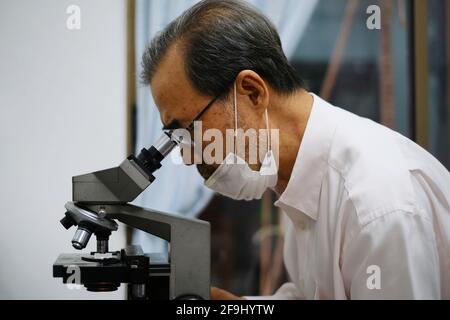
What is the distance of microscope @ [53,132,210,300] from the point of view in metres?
0.98

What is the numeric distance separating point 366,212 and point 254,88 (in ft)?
1.25

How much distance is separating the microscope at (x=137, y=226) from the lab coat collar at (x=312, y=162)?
238mm

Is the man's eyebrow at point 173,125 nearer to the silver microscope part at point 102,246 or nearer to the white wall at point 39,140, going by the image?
the silver microscope part at point 102,246

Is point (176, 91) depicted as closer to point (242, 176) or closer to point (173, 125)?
point (173, 125)

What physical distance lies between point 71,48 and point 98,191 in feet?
3.31

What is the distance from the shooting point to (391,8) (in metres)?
2.02

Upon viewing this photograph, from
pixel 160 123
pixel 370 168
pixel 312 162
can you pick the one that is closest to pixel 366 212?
pixel 370 168

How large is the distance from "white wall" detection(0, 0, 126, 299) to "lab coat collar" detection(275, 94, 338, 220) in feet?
2.74

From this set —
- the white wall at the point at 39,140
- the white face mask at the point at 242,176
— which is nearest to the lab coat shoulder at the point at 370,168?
the white face mask at the point at 242,176

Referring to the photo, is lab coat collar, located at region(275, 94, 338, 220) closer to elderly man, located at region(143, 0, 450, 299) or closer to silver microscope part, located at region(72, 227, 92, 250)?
elderly man, located at region(143, 0, 450, 299)

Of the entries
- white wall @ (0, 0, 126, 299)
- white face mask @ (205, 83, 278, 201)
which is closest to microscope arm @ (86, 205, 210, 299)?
white face mask @ (205, 83, 278, 201)

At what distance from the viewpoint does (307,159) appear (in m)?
1.10

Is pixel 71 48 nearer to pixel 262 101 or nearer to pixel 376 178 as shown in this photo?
pixel 262 101
